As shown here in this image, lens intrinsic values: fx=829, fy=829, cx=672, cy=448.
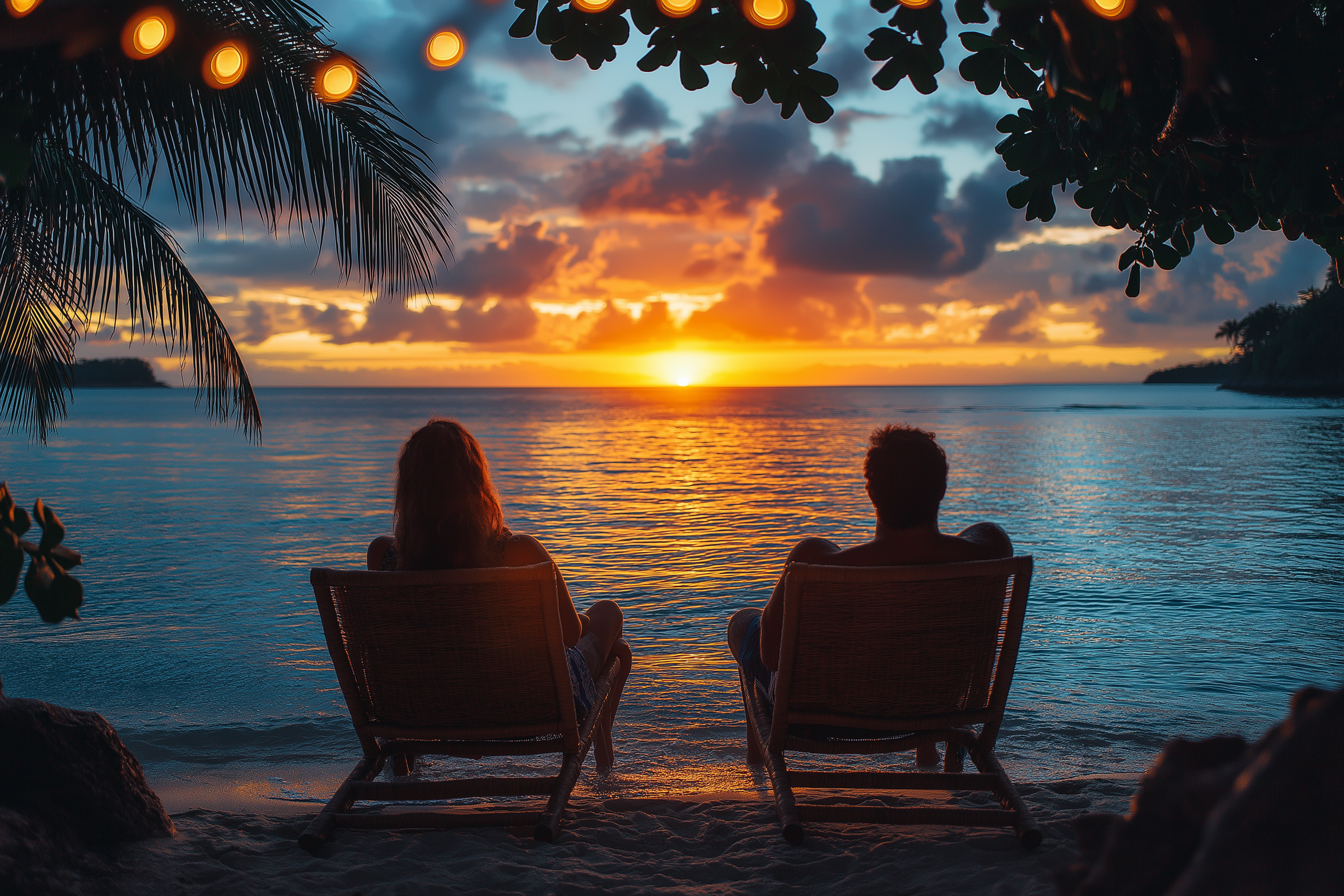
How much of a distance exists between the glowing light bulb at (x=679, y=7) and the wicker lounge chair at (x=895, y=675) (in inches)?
80.0

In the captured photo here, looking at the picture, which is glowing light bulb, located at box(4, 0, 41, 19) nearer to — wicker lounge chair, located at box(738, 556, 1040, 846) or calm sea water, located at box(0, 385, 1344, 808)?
wicker lounge chair, located at box(738, 556, 1040, 846)

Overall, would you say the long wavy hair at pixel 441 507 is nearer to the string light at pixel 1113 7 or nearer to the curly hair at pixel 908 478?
the curly hair at pixel 908 478

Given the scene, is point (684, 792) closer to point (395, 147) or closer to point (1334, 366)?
point (395, 147)

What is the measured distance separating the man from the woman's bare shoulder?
2.90 ft

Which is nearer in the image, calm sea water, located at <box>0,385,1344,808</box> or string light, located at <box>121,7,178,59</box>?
string light, located at <box>121,7,178,59</box>

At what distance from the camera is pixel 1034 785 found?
11.1 feet

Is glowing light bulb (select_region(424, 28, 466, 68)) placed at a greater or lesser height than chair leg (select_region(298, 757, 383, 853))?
greater

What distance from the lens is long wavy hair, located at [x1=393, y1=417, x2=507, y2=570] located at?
2971 mm

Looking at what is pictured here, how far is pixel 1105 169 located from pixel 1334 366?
80.3 meters

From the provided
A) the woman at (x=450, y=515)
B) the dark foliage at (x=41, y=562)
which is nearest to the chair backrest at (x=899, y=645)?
the woman at (x=450, y=515)

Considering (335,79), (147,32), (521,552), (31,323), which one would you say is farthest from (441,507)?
(31,323)

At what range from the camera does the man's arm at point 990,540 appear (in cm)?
297

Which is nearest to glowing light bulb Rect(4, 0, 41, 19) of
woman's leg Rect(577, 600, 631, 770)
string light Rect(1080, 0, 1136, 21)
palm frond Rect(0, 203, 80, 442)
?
palm frond Rect(0, 203, 80, 442)

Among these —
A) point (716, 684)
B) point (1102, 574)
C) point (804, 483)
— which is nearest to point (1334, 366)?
point (804, 483)
